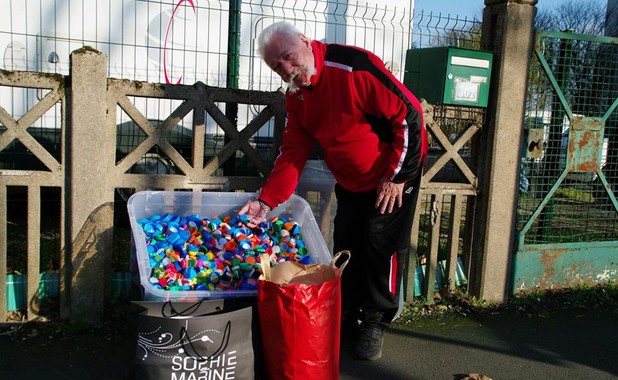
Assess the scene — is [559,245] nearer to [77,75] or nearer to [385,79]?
[385,79]

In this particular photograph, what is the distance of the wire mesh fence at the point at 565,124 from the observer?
5059mm

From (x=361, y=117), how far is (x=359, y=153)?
23 centimetres

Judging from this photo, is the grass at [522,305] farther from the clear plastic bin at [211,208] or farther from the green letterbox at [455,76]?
the green letterbox at [455,76]

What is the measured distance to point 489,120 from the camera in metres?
4.90

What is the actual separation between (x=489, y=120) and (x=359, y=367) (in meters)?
2.27

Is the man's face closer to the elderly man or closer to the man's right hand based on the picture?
the elderly man

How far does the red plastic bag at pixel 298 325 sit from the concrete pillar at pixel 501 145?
6.83 ft

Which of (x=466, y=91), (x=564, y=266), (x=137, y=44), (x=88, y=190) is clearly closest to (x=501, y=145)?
(x=466, y=91)

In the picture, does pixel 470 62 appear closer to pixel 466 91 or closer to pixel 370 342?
pixel 466 91

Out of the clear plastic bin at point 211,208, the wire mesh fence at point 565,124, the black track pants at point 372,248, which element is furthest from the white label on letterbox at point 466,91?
the clear plastic bin at point 211,208

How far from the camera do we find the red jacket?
3523 millimetres

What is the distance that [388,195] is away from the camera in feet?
12.0

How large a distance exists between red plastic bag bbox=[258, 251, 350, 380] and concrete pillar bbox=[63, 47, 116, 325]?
1428mm

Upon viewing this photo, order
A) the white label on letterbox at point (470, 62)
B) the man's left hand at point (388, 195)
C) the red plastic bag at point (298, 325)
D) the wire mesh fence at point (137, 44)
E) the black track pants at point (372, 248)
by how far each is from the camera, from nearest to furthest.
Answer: the red plastic bag at point (298, 325) < the man's left hand at point (388, 195) < the black track pants at point (372, 248) < the white label on letterbox at point (470, 62) < the wire mesh fence at point (137, 44)
